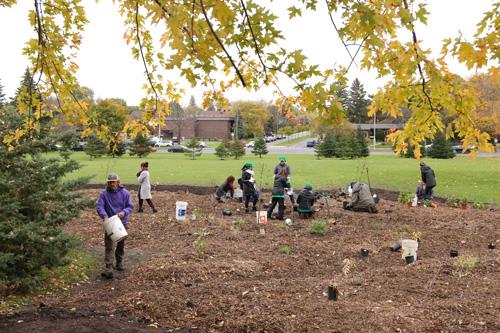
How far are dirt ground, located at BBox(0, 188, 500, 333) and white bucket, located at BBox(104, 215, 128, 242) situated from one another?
2.06 ft

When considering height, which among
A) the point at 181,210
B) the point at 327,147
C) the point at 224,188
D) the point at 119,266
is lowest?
Answer: the point at 119,266

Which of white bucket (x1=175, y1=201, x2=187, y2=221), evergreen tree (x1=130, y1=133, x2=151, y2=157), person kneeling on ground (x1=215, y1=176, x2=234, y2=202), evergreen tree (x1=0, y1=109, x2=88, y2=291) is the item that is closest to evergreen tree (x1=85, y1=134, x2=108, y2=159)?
evergreen tree (x1=130, y1=133, x2=151, y2=157)

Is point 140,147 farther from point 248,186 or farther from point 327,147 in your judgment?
point 248,186

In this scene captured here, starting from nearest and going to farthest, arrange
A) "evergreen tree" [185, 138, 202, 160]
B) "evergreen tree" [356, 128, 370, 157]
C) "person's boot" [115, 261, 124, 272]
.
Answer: "person's boot" [115, 261, 124, 272]
"evergreen tree" [185, 138, 202, 160]
"evergreen tree" [356, 128, 370, 157]

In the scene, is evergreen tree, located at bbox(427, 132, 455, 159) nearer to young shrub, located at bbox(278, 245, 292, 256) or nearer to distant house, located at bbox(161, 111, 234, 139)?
young shrub, located at bbox(278, 245, 292, 256)

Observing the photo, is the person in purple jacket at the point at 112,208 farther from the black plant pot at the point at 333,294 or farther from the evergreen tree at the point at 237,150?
the evergreen tree at the point at 237,150

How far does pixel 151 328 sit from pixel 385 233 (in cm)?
649

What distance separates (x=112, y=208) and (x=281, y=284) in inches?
123

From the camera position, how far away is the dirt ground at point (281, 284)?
5000mm

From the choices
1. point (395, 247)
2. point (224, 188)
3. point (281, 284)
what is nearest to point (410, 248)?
point (395, 247)

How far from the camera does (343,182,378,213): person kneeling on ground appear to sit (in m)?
12.5

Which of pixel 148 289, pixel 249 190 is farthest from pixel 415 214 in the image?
pixel 148 289

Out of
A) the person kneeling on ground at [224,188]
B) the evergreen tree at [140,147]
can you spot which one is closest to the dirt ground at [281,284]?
the person kneeling on ground at [224,188]

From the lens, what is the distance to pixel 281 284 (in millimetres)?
6258
